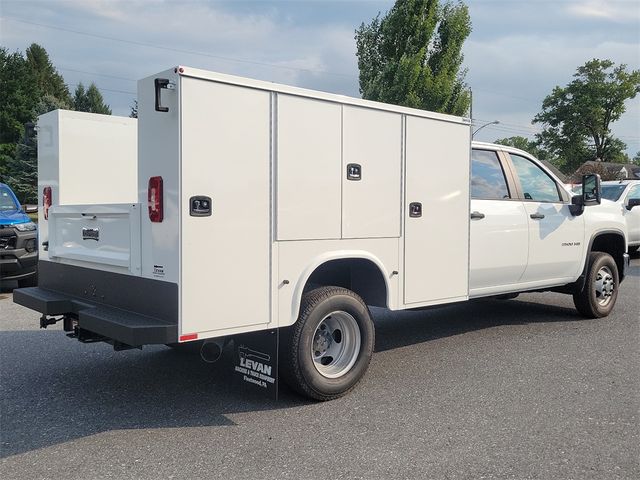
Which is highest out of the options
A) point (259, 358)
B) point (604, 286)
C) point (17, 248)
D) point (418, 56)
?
point (418, 56)

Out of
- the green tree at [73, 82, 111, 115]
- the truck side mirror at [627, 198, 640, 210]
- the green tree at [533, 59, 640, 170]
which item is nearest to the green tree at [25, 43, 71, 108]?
the green tree at [73, 82, 111, 115]

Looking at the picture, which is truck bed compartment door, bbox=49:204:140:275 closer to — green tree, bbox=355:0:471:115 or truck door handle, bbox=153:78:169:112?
truck door handle, bbox=153:78:169:112

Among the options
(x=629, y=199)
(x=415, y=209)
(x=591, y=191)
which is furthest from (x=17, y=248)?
(x=629, y=199)

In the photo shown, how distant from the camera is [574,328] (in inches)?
286

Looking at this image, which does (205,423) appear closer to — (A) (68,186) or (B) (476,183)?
(A) (68,186)

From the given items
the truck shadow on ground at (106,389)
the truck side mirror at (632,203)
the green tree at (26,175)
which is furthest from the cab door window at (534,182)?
the green tree at (26,175)

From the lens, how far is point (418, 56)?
2009 cm

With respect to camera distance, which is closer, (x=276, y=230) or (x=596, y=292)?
(x=276, y=230)

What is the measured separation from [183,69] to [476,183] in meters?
3.46

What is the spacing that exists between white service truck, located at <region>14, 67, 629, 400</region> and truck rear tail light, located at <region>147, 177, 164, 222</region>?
0.04 ft

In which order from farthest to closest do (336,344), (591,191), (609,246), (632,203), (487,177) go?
(632,203), (609,246), (591,191), (487,177), (336,344)

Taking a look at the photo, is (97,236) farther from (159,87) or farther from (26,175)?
(26,175)

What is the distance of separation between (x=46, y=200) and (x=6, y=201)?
586 centimetres

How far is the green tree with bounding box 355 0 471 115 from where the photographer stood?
20047 mm
